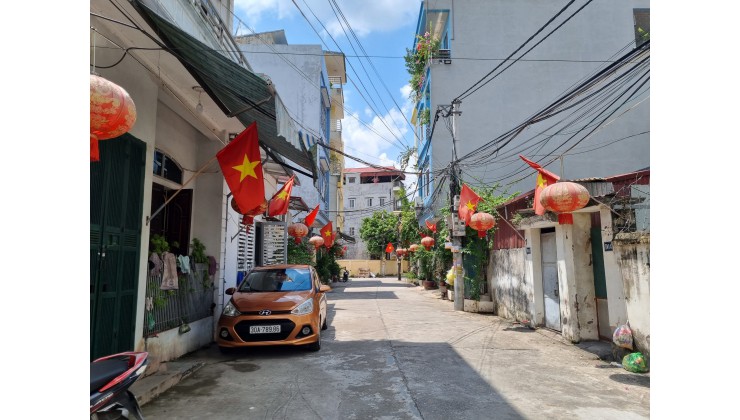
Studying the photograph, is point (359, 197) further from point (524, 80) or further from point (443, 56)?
point (524, 80)

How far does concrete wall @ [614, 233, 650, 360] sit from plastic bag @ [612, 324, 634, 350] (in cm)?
8

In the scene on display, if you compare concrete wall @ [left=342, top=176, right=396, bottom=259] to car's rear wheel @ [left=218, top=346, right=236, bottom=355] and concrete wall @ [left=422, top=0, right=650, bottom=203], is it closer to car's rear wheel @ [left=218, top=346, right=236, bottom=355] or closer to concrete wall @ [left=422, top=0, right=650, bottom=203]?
concrete wall @ [left=422, top=0, right=650, bottom=203]

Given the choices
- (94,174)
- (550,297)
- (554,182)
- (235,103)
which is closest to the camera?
(94,174)

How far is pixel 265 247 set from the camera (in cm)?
1361

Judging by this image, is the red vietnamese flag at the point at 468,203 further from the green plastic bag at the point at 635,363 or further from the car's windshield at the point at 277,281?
the green plastic bag at the point at 635,363

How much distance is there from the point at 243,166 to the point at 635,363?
20.6 ft

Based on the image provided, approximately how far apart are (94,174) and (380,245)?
37.7 m

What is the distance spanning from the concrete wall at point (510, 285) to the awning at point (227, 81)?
7518 mm

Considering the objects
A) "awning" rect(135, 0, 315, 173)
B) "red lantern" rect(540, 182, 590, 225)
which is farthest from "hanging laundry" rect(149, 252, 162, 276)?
"red lantern" rect(540, 182, 590, 225)

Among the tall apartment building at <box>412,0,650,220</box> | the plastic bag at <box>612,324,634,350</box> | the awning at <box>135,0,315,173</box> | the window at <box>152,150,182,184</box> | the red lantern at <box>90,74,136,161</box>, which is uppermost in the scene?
the tall apartment building at <box>412,0,650,220</box>

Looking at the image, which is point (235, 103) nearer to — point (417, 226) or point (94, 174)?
point (94, 174)

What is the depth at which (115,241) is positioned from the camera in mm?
5570

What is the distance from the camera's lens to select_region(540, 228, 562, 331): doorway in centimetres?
979
